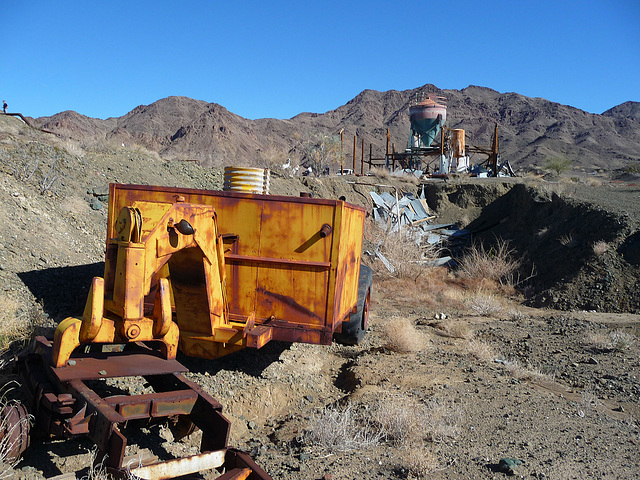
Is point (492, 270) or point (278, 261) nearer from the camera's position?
point (278, 261)

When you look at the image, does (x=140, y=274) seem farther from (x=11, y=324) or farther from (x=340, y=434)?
(x=11, y=324)

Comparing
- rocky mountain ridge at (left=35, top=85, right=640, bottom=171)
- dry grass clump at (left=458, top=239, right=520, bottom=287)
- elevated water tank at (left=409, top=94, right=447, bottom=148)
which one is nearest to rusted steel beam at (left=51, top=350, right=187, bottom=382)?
dry grass clump at (left=458, top=239, right=520, bottom=287)

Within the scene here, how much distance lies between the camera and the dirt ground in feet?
15.5

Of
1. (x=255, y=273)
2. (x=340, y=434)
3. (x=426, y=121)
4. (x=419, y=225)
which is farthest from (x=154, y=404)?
(x=426, y=121)

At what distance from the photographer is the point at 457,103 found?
115 meters

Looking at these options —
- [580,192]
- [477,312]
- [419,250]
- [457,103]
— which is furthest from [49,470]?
[457,103]

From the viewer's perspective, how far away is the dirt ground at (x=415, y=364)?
15.5ft

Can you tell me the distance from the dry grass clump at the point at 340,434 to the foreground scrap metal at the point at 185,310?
958 millimetres

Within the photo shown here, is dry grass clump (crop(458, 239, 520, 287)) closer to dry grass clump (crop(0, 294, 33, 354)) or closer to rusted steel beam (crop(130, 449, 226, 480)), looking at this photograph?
dry grass clump (crop(0, 294, 33, 354))

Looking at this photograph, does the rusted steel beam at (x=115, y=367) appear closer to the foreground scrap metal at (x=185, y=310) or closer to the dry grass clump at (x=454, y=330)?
the foreground scrap metal at (x=185, y=310)

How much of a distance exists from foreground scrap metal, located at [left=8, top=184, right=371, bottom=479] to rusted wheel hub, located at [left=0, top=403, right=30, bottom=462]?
0.02 metres

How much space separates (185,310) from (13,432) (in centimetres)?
184

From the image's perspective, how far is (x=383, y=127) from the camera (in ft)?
334

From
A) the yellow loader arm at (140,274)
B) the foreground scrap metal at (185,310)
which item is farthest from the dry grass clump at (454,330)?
the yellow loader arm at (140,274)
